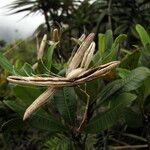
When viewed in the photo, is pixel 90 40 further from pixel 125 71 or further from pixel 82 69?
pixel 125 71

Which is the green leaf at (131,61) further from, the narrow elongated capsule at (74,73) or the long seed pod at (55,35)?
the narrow elongated capsule at (74,73)

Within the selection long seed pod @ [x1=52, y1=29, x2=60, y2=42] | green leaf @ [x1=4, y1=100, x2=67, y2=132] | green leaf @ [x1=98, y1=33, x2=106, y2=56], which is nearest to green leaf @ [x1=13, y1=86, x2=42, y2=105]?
green leaf @ [x1=4, y1=100, x2=67, y2=132]

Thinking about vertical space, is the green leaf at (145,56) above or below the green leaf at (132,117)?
above

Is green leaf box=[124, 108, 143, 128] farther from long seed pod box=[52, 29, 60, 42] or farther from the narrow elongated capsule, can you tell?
the narrow elongated capsule

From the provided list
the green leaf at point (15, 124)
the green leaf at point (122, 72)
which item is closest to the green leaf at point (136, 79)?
the green leaf at point (122, 72)

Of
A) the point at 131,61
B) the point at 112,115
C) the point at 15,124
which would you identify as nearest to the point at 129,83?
the point at 112,115

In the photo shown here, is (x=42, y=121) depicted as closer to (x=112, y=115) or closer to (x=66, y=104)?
(x=66, y=104)
